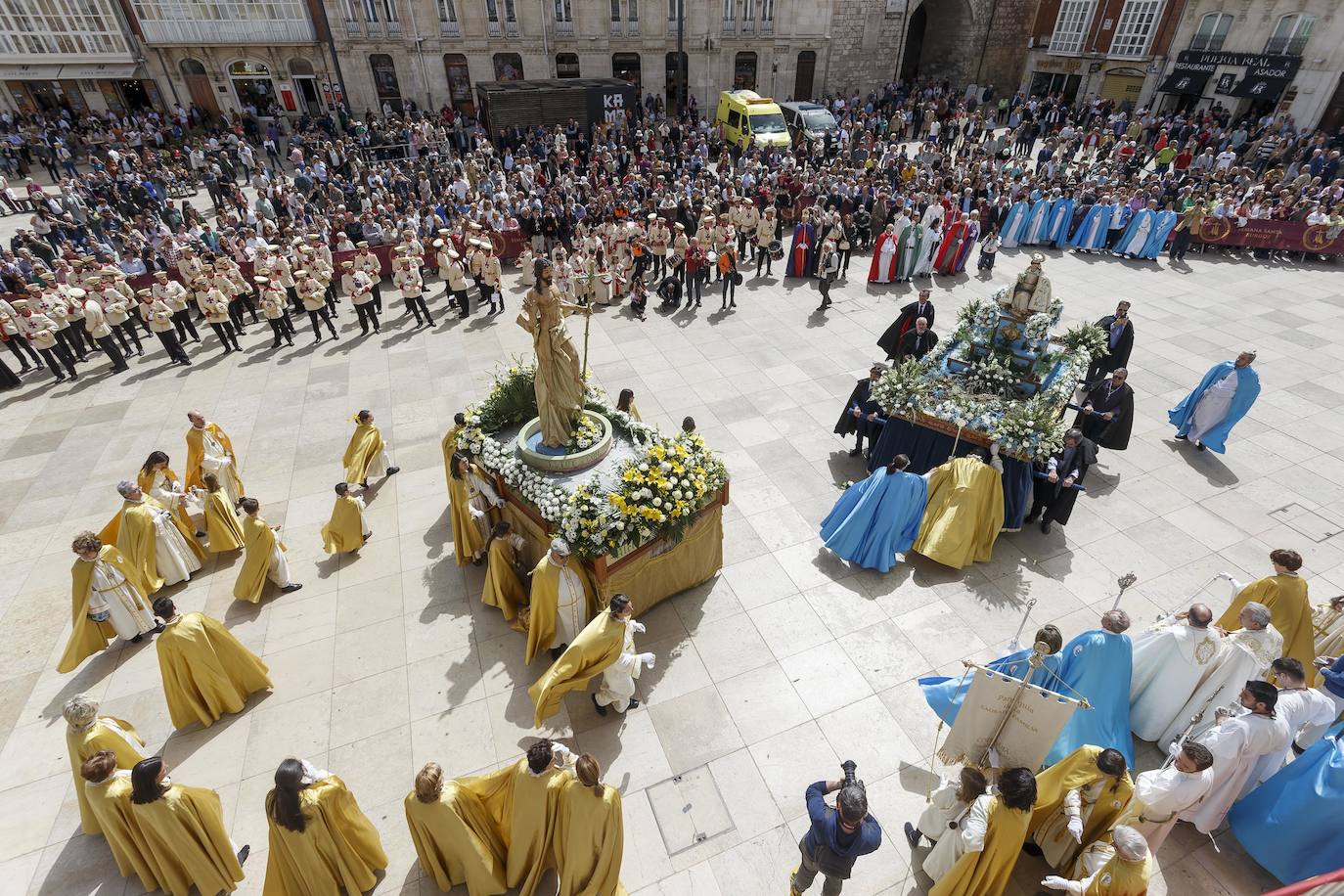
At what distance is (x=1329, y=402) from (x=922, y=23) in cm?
3610

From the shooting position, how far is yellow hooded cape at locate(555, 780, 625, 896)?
445 centimetres

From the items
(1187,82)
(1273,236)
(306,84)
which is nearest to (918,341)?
(1273,236)

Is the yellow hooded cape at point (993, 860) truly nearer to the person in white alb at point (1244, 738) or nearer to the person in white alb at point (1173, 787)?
the person in white alb at point (1173, 787)

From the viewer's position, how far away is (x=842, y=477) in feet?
32.1

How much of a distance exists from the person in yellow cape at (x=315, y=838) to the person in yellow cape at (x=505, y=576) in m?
2.60

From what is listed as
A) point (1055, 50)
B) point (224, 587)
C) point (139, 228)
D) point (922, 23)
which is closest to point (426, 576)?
point (224, 587)

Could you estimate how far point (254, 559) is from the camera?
7641mm

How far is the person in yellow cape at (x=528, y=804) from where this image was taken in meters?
4.61

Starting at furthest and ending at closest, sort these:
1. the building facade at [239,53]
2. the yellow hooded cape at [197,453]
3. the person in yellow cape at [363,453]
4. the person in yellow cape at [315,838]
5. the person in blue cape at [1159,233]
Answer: the building facade at [239,53] < the person in blue cape at [1159,233] < the person in yellow cape at [363,453] < the yellow hooded cape at [197,453] < the person in yellow cape at [315,838]

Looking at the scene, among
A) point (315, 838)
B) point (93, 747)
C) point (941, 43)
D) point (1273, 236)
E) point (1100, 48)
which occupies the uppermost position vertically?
point (1100, 48)

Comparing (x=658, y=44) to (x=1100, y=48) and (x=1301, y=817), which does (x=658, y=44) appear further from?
(x=1301, y=817)

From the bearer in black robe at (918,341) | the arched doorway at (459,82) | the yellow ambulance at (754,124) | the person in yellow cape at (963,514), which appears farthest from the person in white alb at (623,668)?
the arched doorway at (459,82)

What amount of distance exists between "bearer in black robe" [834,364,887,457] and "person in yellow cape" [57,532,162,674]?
8908 millimetres

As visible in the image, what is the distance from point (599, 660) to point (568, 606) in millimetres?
833
